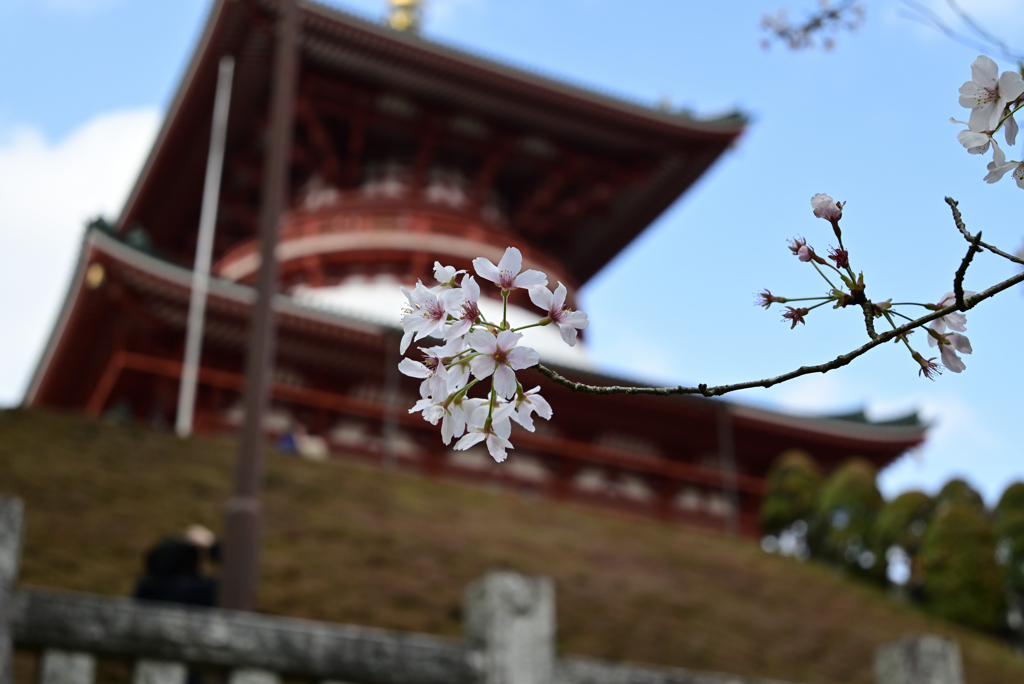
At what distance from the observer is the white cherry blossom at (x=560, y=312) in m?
1.67

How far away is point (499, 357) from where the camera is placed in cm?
165

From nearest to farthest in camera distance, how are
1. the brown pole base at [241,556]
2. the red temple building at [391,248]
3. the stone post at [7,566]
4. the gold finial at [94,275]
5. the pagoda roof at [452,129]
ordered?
the stone post at [7,566] → the brown pole base at [241,556] → the gold finial at [94,275] → the red temple building at [391,248] → the pagoda roof at [452,129]

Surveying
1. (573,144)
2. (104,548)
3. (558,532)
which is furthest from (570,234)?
(104,548)

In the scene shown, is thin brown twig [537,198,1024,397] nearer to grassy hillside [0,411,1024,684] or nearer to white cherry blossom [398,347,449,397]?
white cherry blossom [398,347,449,397]

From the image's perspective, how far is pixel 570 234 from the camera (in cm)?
2327

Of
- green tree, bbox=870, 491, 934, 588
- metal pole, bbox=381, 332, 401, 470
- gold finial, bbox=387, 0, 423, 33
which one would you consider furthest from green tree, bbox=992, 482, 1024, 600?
gold finial, bbox=387, 0, 423, 33

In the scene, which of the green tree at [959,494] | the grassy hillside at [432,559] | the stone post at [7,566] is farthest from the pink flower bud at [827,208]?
the green tree at [959,494]

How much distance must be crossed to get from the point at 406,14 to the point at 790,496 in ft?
44.8

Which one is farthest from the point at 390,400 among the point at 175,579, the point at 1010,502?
the point at 175,579

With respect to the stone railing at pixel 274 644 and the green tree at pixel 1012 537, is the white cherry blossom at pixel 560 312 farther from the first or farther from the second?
the green tree at pixel 1012 537

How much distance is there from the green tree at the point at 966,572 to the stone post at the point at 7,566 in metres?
11.0

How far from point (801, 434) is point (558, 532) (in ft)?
21.0

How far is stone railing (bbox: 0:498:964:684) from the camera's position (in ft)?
14.7

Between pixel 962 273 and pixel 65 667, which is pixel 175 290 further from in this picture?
pixel 962 273
